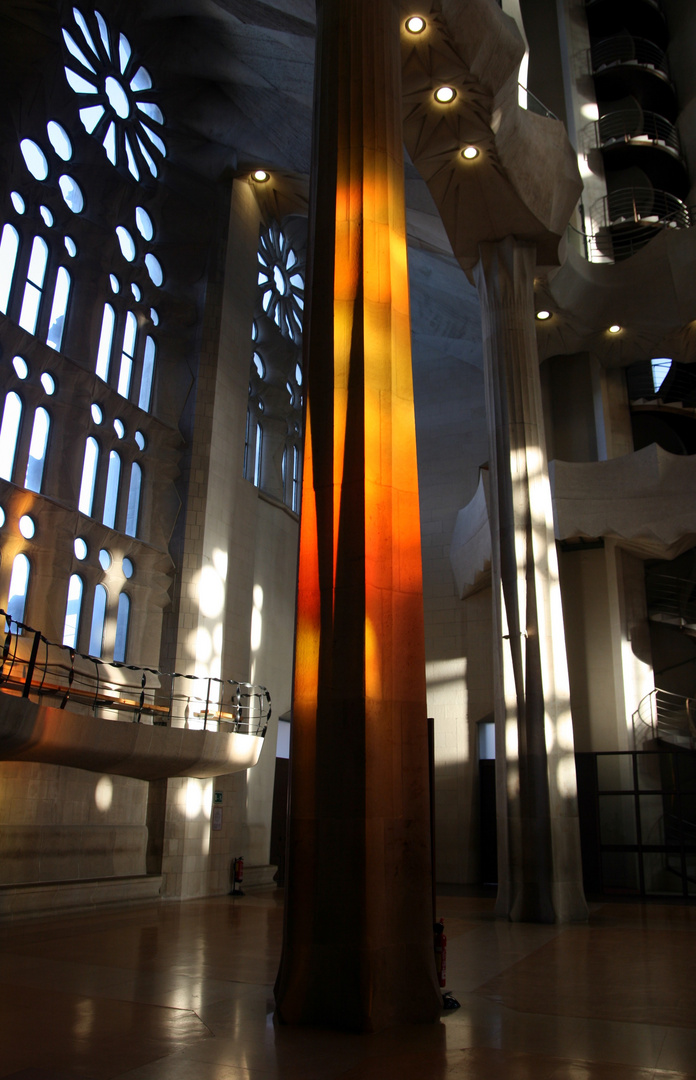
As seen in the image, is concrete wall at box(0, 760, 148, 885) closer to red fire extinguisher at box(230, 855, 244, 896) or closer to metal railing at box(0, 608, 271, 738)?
metal railing at box(0, 608, 271, 738)

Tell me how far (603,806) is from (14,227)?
1808 centimetres

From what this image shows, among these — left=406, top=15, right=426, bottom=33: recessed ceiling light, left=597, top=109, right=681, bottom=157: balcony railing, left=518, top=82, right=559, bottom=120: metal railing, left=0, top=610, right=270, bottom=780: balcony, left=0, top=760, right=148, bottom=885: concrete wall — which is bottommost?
left=0, top=760, right=148, bottom=885: concrete wall

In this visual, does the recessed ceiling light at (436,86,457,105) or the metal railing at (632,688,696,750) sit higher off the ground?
the recessed ceiling light at (436,86,457,105)

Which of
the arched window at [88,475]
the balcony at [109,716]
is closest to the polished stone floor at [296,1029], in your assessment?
the balcony at [109,716]

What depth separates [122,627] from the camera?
1727cm

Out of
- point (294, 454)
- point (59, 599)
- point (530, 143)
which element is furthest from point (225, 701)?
point (530, 143)

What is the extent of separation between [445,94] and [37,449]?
9891 mm

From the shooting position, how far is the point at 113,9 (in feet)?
61.5

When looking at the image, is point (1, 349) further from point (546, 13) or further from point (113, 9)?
point (546, 13)

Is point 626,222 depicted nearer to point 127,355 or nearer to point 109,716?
point 127,355

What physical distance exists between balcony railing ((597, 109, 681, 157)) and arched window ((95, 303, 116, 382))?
54.4ft

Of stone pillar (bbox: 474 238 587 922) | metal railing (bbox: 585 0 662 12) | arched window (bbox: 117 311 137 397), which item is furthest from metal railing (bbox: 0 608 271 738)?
metal railing (bbox: 585 0 662 12)

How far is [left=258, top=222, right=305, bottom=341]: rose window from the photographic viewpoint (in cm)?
2388

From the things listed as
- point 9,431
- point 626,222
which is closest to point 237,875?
point 9,431
